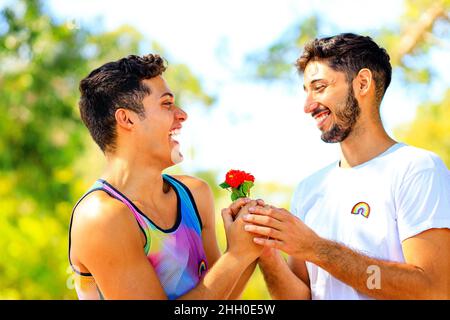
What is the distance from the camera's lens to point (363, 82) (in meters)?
3.15

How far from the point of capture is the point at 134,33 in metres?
11.9

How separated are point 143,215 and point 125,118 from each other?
0.45 metres

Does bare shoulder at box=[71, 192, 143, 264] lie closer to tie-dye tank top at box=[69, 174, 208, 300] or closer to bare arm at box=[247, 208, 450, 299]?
tie-dye tank top at box=[69, 174, 208, 300]

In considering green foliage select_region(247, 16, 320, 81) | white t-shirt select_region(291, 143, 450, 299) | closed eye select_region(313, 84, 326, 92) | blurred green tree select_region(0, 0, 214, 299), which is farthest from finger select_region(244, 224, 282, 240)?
green foliage select_region(247, 16, 320, 81)

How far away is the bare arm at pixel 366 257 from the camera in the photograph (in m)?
2.65

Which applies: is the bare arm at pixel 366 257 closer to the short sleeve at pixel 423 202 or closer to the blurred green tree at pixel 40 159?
the short sleeve at pixel 423 202

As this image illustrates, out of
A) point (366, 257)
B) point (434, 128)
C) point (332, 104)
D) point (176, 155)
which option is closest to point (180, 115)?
point (176, 155)

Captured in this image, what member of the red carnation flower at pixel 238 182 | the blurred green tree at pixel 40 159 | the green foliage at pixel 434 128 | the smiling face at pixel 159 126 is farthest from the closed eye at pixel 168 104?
the green foliage at pixel 434 128

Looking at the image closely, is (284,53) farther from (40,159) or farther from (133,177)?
(133,177)

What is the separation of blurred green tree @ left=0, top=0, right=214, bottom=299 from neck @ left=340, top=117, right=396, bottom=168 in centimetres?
620

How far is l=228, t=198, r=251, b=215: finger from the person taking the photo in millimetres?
2830

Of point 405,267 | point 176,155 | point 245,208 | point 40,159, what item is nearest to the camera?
point 405,267
